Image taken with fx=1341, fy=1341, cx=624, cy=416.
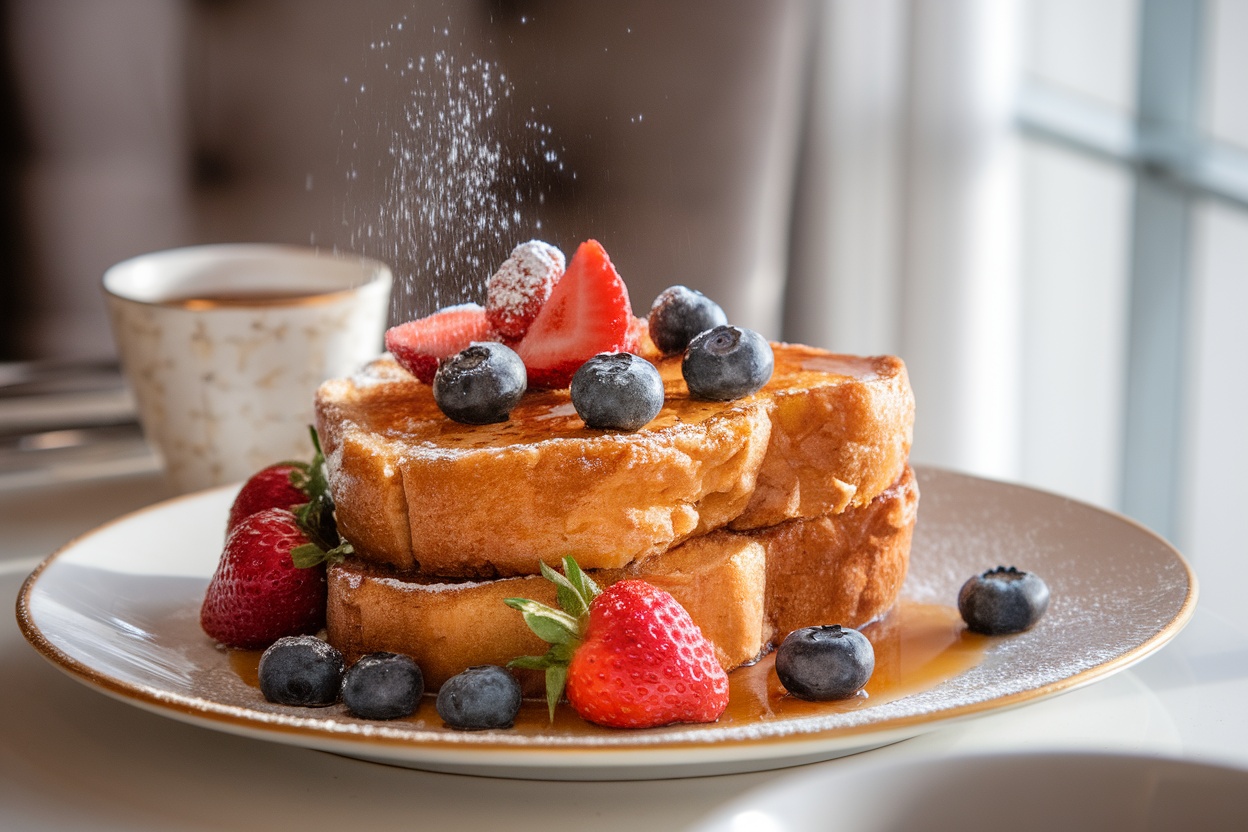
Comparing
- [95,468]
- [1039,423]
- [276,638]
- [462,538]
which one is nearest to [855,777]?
[462,538]

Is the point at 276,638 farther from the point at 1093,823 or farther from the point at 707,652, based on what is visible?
the point at 1093,823

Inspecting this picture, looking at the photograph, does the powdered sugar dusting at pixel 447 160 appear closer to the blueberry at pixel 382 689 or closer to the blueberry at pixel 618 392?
the blueberry at pixel 618 392

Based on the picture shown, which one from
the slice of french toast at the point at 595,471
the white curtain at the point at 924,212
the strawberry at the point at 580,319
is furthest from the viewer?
the white curtain at the point at 924,212

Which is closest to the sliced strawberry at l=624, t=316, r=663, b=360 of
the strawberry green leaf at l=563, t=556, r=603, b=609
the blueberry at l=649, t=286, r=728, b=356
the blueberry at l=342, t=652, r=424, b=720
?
the blueberry at l=649, t=286, r=728, b=356

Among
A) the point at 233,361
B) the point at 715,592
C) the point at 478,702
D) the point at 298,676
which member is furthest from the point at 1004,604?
the point at 233,361

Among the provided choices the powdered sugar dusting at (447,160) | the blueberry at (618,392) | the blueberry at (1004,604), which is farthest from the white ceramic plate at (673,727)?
the powdered sugar dusting at (447,160)

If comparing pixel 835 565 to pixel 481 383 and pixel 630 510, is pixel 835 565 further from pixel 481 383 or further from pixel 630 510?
pixel 481 383
